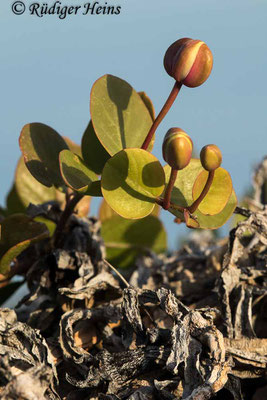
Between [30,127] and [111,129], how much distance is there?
0.52 feet

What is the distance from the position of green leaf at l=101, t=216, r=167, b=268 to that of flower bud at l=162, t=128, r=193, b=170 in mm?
530

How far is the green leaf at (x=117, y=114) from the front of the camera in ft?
2.46

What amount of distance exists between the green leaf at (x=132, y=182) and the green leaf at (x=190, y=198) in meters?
0.05

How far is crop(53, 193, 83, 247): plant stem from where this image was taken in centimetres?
87

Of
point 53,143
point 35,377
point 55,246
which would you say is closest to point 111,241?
point 55,246

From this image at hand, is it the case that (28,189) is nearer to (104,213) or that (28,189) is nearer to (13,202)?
(13,202)

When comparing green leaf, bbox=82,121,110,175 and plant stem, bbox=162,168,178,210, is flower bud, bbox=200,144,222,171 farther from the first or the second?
green leaf, bbox=82,121,110,175

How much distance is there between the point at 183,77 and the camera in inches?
26.4

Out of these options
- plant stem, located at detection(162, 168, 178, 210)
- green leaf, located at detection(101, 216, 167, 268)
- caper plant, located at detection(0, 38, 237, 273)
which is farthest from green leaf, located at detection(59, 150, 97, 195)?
green leaf, located at detection(101, 216, 167, 268)

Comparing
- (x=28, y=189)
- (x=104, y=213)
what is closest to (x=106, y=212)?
(x=104, y=213)

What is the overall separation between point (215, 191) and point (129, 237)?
468mm

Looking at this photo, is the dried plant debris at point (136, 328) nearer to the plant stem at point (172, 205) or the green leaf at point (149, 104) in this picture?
the plant stem at point (172, 205)

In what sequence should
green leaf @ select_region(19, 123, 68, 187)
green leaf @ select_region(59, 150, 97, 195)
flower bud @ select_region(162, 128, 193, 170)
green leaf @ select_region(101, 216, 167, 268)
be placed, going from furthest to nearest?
green leaf @ select_region(101, 216, 167, 268)
green leaf @ select_region(19, 123, 68, 187)
green leaf @ select_region(59, 150, 97, 195)
flower bud @ select_region(162, 128, 193, 170)

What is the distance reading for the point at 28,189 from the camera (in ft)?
3.79
